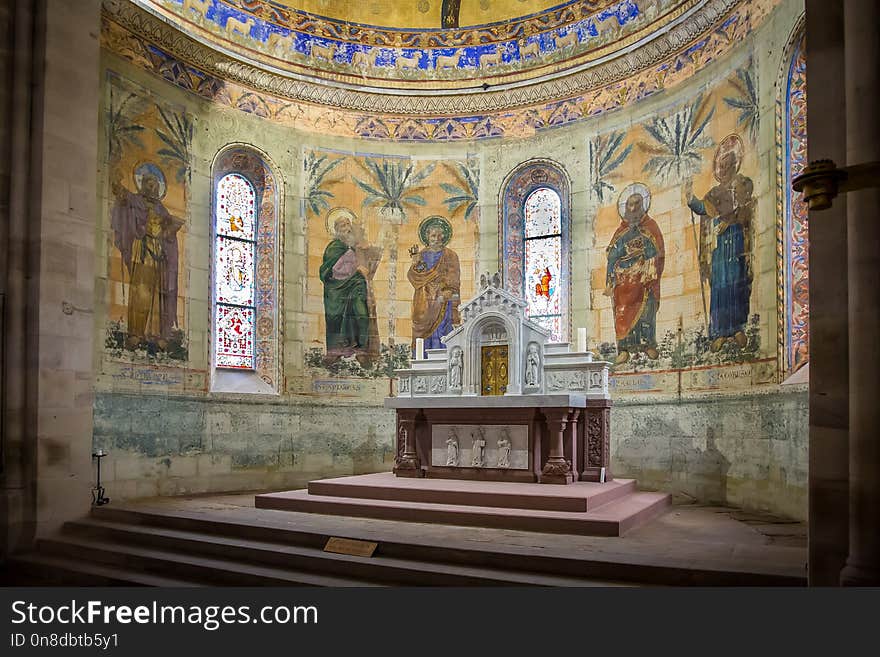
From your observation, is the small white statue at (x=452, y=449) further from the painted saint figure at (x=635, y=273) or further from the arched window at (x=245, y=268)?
the arched window at (x=245, y=268)

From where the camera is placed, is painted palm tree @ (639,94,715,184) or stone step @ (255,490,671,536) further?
painted palm tree @ (639,94,715,184)

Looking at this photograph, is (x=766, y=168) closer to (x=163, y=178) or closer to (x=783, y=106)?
(x=783, y=106)

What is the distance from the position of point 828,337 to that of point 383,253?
11618 millimetres

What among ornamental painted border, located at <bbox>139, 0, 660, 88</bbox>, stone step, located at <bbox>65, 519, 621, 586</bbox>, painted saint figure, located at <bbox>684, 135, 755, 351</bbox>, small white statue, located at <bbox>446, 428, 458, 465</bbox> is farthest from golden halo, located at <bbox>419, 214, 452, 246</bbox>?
stone step, located at <bbox>65, 519, 621, 586</bbox>

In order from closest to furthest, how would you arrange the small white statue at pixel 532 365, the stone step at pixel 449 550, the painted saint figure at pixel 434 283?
the stone step at pixel 449 550
the small white statue at pixel 532 365
the painted saint figure at pixel 434 283

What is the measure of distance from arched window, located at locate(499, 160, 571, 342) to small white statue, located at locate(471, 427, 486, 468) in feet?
14.9

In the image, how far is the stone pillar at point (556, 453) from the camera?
37.4 ft

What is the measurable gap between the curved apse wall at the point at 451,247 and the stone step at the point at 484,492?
2.47 m

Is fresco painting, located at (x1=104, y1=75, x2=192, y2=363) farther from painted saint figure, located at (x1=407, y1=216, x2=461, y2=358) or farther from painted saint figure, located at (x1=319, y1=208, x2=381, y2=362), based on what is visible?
painted saint figure, located at (x1=407, y1=216, x2=461, y2=358)

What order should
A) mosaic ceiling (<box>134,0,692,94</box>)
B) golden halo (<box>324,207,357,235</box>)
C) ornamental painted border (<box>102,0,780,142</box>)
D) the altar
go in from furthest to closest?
golden halo (<box>324,207,357,235</box>)
mosaic ceiling (<box>134,0,692,94</box>)
ornamental painted border (<box>102,0,780,142</box>)
the altar

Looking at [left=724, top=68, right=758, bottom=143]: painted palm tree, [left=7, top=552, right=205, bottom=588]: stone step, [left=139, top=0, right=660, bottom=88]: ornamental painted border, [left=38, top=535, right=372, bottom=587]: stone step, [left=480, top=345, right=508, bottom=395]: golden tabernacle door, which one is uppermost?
[left=139, top=0, right=660, bottom=88]: ornamental painted border

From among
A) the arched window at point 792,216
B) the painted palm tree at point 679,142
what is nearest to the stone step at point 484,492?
the arched window at point 792,216

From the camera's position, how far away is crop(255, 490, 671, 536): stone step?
9172 mm

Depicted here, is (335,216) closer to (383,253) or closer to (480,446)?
(383,253)
